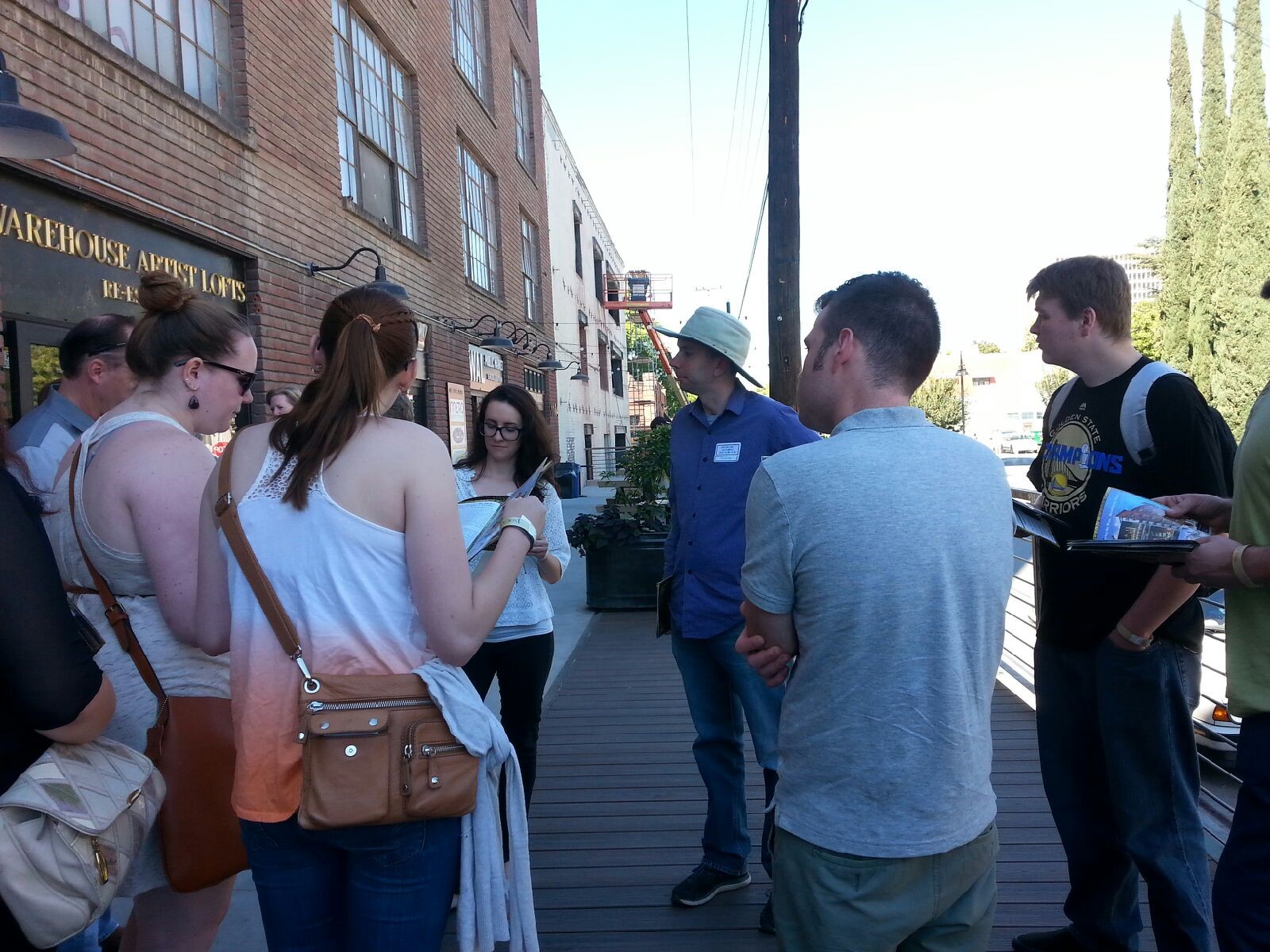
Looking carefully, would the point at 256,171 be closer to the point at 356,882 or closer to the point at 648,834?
the point at 648,834

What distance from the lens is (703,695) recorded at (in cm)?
309

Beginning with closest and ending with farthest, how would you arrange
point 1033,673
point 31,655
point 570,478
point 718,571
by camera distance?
point 31,655, point 718,571, point 1033,673, point 570,478

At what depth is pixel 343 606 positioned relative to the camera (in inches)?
61.4

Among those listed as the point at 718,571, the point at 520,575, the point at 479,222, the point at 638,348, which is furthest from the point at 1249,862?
the point at 638,348

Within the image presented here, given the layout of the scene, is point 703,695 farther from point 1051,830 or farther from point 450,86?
point 450,86

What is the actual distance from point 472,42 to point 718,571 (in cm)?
1449

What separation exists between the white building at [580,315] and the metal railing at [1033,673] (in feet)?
43.9

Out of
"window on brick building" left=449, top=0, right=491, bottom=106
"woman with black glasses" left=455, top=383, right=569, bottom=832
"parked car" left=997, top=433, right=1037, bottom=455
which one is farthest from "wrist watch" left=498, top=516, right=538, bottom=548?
"parked car" left=997, top=433, right=1037, bottom=455

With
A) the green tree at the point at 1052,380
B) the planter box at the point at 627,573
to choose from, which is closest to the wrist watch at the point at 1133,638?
the planter box at the point at 627,573

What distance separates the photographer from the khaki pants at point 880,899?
1.52m

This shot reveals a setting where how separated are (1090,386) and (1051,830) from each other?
78.2 inches

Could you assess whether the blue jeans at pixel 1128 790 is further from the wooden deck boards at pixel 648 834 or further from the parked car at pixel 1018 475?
the parked car at pixel 1018 475

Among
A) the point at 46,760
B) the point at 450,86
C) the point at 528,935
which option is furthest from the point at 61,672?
the point at 450,86

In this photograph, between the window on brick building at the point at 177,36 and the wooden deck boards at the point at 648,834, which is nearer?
the wooden deck boards at the point at 648,834
